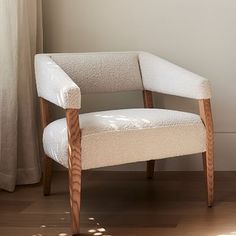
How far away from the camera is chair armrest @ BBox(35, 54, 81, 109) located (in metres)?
2.09

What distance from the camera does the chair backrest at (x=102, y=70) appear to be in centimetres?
271

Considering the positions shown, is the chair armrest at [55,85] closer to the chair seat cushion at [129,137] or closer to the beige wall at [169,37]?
the chair seat cushion at [129,137]

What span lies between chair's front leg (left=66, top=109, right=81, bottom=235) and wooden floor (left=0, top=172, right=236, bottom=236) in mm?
86

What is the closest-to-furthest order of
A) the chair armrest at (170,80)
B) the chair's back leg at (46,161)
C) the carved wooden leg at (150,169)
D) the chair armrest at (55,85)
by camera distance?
the chair armrest at (55,85), the chair armrest at (170,80), the chair's back leg at (46,161), the carved wooden leg at (150,169)

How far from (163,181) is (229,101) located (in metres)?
0.63

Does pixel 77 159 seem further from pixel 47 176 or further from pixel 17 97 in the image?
pixel 17 97

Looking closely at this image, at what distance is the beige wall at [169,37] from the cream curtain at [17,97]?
0.26m

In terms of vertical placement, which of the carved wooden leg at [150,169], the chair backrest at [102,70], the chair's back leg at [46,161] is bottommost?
the carved wooden leg at [150,169]

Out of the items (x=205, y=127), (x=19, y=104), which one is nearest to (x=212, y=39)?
(x=205, y=127)

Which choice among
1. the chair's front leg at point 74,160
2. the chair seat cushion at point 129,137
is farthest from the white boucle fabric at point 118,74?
the chair's front leg at point 74,160

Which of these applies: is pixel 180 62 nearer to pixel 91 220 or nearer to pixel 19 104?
pixel 19 104

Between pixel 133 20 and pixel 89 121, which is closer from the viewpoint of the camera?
pixel 89 121

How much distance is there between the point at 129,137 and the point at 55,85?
0.39m

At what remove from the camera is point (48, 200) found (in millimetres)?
2619
